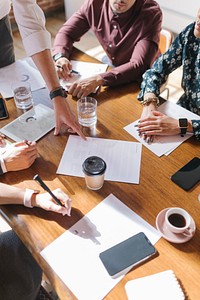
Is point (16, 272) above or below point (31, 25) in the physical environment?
below

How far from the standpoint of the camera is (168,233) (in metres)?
0.82

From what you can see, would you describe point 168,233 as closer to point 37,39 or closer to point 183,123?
point 183,123

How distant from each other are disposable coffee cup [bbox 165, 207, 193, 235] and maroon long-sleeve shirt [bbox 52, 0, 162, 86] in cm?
76

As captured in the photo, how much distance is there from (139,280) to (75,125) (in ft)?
2.03

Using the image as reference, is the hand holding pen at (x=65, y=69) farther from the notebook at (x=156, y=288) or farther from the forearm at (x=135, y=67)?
the notebook at (x=156, y=288)

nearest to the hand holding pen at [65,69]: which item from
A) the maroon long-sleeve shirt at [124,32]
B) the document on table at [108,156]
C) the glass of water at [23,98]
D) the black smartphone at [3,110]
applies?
the maroon long-sleeve shirt at [124,32]

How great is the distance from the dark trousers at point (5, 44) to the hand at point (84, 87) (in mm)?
439

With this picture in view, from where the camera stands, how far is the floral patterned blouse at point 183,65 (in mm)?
1338

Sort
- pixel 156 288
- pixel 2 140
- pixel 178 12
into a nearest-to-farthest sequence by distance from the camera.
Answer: pixel 156 288
pixel 2 140
pixel 178 12

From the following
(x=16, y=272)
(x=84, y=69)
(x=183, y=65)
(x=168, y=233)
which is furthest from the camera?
(x=84, y=69)

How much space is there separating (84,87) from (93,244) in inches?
29.9

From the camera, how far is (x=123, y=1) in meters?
1.47

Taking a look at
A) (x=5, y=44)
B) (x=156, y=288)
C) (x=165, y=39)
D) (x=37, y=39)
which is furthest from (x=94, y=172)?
(x=165, y=39)

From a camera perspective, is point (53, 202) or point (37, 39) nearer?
point (53, 202)
